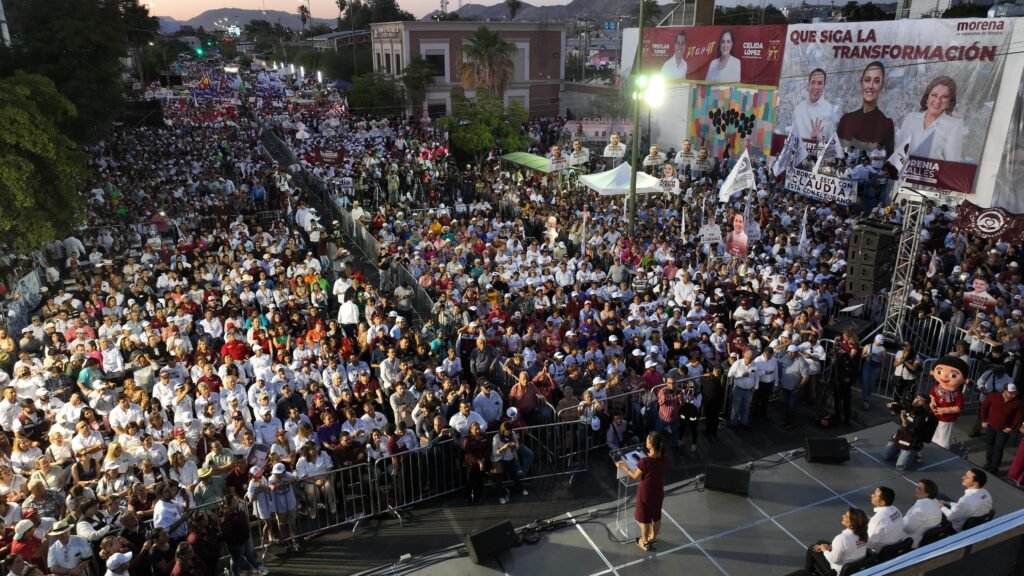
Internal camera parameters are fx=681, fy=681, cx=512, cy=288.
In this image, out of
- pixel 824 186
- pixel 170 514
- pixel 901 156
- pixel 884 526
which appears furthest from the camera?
pixel 901 156

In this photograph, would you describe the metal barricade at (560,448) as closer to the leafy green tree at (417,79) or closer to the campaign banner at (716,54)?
the campaign banner at (716,54)

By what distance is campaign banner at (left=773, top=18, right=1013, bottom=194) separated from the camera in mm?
18969

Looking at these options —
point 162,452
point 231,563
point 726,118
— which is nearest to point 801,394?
point 231,563

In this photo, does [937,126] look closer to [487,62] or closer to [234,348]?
[234,348]

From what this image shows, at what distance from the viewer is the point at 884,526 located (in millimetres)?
5965

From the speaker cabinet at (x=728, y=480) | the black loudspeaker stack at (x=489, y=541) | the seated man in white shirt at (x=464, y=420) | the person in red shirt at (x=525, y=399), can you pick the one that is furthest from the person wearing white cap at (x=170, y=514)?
the speaker cabinet at (x=728, y=480)

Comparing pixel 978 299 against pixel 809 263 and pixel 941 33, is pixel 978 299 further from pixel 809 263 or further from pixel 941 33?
pixel 941 33

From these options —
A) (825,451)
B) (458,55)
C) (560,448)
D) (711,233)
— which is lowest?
(560,448)

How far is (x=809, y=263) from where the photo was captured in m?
15.5

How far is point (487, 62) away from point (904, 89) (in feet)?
75.7

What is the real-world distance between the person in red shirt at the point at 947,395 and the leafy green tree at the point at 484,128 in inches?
953

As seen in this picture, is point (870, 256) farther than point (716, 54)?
No

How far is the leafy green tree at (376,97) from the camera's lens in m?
40.5

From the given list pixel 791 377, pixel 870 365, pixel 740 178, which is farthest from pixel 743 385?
pixel 740 178
